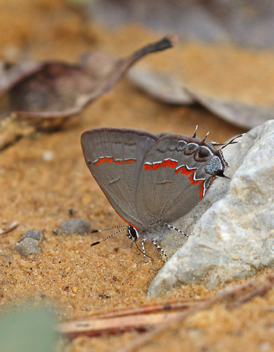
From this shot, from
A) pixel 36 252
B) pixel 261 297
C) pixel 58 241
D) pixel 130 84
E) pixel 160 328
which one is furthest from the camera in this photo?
pixel 130 84

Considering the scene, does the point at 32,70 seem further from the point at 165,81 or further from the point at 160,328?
the point at 160,328

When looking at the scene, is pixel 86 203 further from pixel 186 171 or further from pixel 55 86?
pixel 55 86

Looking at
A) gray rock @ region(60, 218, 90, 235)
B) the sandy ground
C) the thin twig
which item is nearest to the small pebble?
the sandy ground

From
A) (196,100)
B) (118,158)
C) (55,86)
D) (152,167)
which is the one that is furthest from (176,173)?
(55,86)

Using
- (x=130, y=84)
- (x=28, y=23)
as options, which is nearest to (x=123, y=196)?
(x=130, y=84)

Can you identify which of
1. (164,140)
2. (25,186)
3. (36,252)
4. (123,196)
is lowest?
(25,186)

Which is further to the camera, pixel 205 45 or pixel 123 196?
pixel 205 45

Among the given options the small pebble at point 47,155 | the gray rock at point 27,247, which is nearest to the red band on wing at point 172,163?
the gray rock at point 27,247

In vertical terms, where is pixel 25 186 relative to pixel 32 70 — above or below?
below
